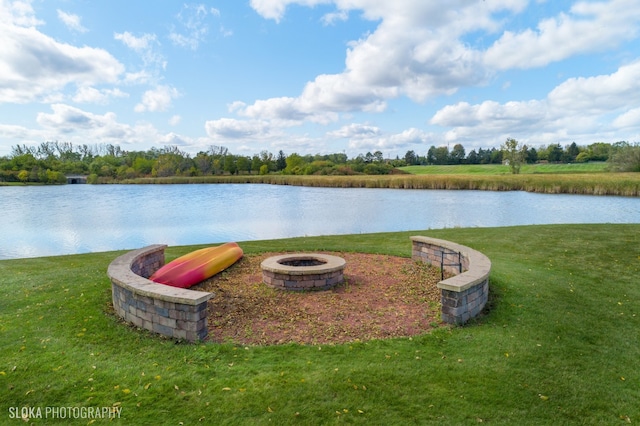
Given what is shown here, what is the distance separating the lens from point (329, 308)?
5.71 metres

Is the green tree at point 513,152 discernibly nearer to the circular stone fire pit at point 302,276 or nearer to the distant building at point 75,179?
the circular stone fire pit at point 302,276

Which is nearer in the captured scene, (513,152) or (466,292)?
(466,292)

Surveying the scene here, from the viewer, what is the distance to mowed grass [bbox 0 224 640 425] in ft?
10.6

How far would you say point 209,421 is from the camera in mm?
3070

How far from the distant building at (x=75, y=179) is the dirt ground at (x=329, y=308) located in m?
84.7

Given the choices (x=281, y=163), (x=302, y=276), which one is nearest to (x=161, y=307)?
(x=302, y=276)

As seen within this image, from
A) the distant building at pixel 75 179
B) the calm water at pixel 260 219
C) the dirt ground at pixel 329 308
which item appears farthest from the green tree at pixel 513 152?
the distant building at pixel 75 179

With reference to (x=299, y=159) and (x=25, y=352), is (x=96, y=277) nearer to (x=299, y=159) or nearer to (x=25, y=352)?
(x=25, y=352)

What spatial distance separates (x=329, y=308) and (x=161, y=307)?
2.41 metres

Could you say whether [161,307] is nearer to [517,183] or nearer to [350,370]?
[350,370]

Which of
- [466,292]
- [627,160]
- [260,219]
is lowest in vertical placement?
[260,219]

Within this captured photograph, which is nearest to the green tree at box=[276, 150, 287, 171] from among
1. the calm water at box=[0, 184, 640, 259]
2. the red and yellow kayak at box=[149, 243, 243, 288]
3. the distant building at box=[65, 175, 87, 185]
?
the distant building at box=[65, 175, 87, 185]

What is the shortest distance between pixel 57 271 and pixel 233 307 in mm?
4847

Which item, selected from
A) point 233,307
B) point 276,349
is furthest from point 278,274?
point 276,349
